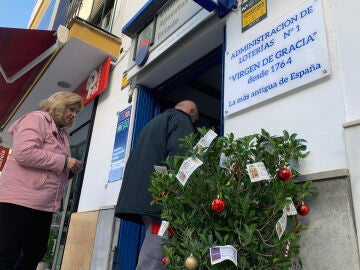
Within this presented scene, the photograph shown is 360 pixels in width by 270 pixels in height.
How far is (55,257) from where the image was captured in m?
4.49

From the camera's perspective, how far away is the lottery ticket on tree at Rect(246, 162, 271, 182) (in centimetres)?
138

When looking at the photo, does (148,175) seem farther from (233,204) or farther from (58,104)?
(58,104)

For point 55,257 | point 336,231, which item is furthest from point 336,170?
point 55,257

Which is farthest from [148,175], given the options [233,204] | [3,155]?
[3,155]

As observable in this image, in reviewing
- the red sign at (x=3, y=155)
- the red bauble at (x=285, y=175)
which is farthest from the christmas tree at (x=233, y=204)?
the red sign at (x=3, y=155)

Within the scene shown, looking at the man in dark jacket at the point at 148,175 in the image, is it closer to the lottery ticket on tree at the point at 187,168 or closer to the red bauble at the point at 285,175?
the lottery ticket on tree at the point at 187,168

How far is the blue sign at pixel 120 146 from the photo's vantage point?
361 centimetres

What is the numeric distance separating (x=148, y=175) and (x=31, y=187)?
0.78 meters

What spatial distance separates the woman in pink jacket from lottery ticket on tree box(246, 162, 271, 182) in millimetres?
1396

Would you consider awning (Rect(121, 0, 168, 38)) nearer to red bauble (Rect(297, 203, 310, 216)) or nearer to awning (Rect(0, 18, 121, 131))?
awning (Rect(0, 18, 121, 131))

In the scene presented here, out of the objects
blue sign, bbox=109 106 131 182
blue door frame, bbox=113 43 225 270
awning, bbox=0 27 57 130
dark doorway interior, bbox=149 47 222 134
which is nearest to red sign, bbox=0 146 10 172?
awning, bbox=0 27 57 130

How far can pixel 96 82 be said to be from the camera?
476 cm

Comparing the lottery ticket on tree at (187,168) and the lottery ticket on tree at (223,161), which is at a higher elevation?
the lottery ticket on tree at (223,161)

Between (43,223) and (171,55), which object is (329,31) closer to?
(171,55)
